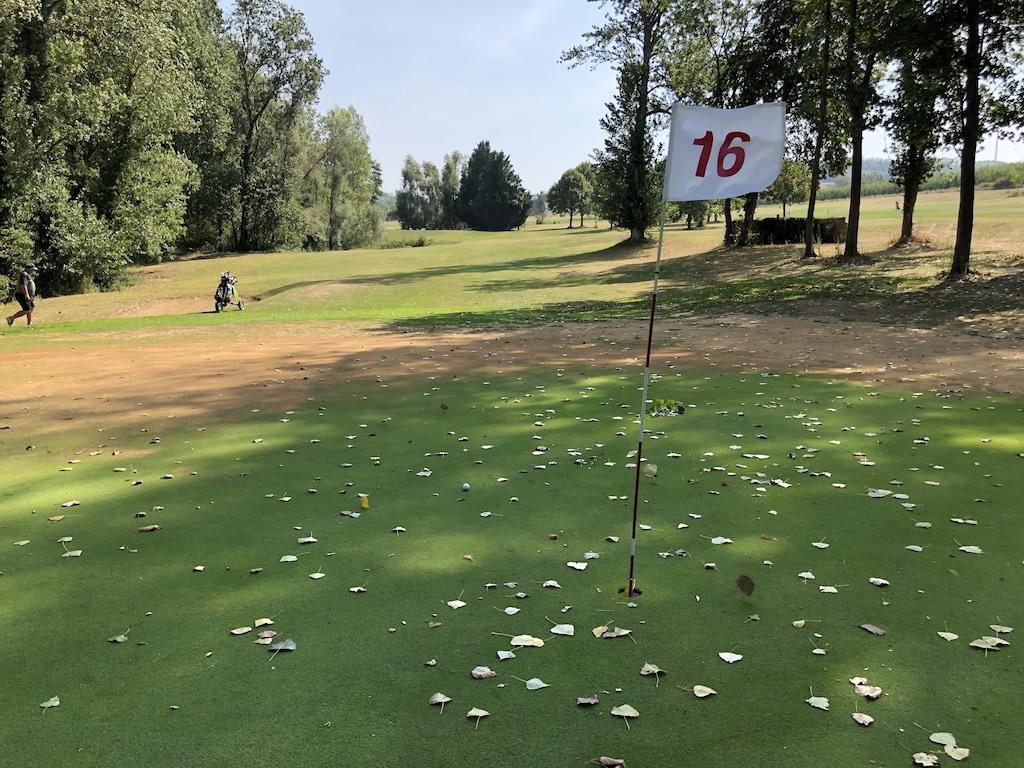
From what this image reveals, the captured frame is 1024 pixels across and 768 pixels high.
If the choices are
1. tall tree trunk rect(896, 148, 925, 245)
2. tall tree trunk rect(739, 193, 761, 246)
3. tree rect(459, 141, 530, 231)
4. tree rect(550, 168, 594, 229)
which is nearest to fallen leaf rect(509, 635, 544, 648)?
tall tree trunk rect(896, 148, 925, 245)

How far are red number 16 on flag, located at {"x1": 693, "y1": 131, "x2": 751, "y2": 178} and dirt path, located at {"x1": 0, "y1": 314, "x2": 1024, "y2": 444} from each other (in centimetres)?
780

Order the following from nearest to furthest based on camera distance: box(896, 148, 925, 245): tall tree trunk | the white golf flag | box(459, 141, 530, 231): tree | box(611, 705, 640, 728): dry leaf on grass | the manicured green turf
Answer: the manicured green turf < box(611, 705, 640, 728): dry leaf on grass < the white golf flag < box(896, 148, 925, 245): tall tree trunk < box(459, 141, 530, 231): tree

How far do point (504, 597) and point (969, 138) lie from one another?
23.4 meters

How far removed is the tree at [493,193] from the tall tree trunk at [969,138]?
94.1 m

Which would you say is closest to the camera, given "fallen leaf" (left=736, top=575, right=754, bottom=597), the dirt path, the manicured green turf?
the manicured green turf

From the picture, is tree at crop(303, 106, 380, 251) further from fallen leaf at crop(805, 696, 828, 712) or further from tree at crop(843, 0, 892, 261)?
fallen leaf at crop(805, 696, 828, 712)

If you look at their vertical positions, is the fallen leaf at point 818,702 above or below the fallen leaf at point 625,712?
above

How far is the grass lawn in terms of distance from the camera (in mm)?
3283

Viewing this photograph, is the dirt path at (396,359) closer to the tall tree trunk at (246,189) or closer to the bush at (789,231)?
the bush at (789,231)

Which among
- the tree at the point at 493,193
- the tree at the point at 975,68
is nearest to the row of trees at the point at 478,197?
the tree at the point at 493,193

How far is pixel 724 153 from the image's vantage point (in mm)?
4312

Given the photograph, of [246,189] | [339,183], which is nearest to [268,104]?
[246,189]

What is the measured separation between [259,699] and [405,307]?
26096 mm

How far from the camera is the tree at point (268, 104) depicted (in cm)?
5519
